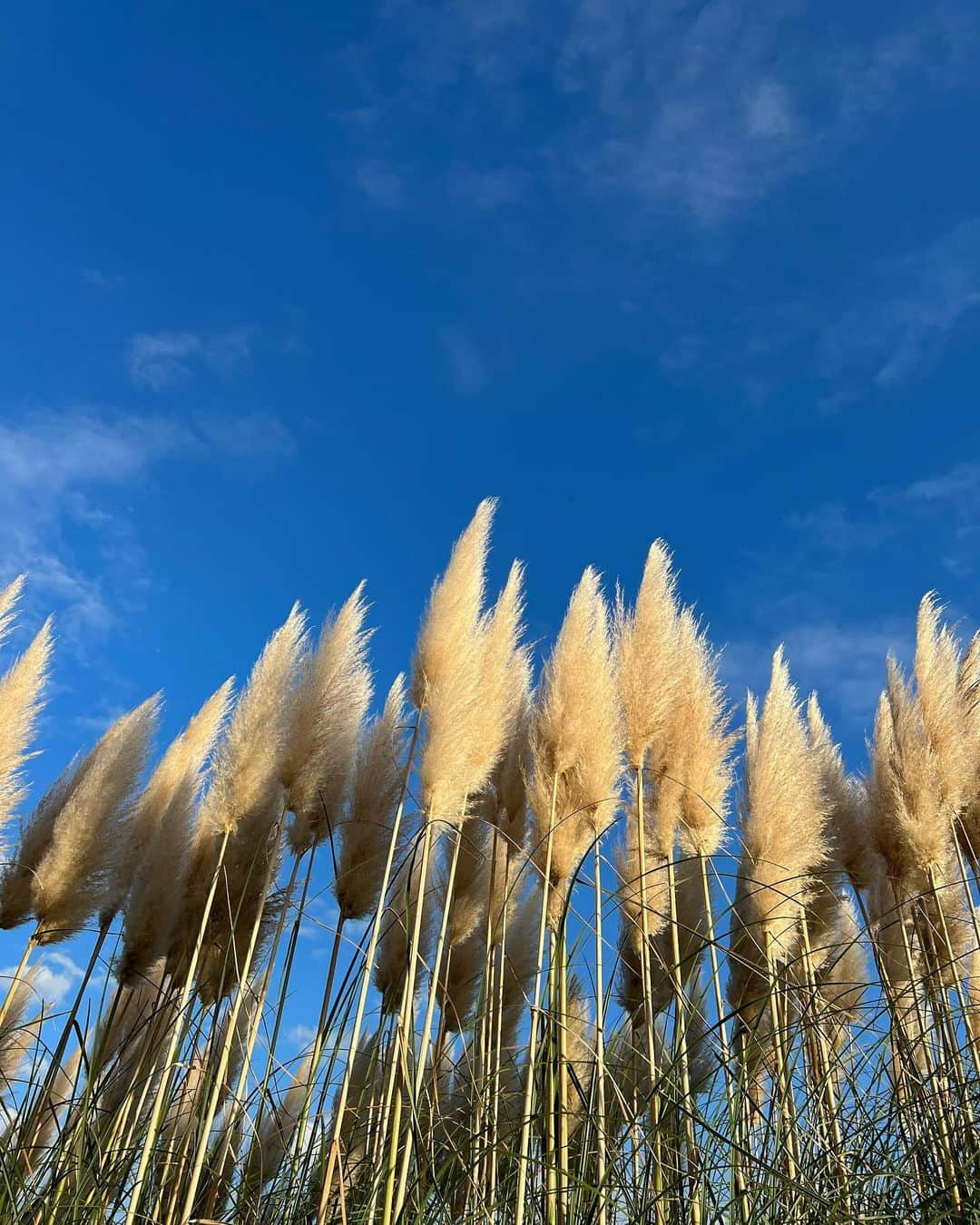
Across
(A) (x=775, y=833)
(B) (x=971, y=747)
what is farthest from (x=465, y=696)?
(B) (x=971, y=747)

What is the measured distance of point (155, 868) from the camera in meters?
4.27

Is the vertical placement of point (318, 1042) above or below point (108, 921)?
below

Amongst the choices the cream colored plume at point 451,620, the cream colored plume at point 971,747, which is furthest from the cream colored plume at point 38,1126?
the cream colored plume at point 971,747

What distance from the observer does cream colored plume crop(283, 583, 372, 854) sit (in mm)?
3893


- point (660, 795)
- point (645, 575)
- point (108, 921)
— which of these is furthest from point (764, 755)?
point (108, 921)

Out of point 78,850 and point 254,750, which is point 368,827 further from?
point 78,850

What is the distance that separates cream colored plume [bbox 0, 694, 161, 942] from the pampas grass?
0.01 metres

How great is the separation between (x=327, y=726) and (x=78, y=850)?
1.29 m

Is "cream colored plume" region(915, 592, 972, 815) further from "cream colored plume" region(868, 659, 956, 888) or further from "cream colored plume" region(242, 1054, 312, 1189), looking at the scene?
"cream colored plume" region(242, 1054, 312, 1189)

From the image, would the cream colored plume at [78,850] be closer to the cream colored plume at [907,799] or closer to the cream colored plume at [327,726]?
the cream colored plume at [327,726]

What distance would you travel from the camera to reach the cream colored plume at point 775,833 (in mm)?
3664

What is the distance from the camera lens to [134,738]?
4.62 m

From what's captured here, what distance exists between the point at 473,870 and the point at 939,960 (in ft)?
6.37

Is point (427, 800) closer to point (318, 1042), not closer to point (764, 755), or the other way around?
point (318, 1042)
